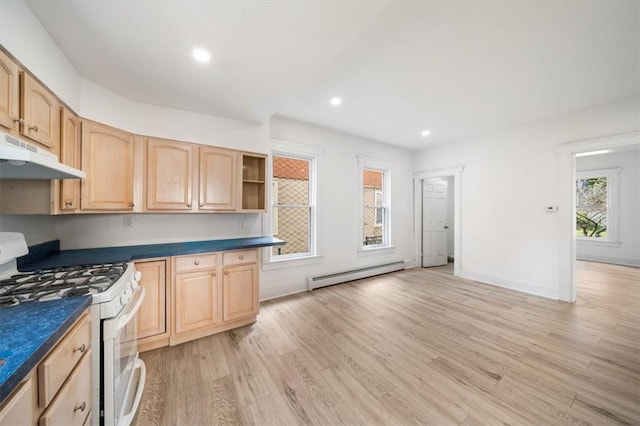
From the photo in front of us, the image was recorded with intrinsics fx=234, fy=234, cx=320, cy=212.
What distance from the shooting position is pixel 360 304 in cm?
335

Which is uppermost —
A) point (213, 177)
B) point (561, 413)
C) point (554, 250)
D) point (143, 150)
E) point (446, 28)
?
point (446, 28)

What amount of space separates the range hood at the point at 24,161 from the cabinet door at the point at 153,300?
1013 mm

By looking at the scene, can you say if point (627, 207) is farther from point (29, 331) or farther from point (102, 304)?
point (29, 331)

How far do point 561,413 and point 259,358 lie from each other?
2264 mm

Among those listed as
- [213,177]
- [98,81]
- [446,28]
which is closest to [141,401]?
[213,177]

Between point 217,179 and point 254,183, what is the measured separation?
1.79 ft

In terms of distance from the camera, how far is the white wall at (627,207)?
17.4 ft

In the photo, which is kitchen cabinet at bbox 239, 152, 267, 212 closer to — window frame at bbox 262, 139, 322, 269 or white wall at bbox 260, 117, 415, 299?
window frame at bbox 262, 139, 322, 269

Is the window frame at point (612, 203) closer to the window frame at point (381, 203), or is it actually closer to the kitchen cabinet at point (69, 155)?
the window frame at point (381, 203)

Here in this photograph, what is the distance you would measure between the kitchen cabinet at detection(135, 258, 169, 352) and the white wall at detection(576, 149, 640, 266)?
9.15 metres

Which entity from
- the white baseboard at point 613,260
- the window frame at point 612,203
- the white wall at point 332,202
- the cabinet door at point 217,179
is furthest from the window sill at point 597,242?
the cabinet door at point 217,179

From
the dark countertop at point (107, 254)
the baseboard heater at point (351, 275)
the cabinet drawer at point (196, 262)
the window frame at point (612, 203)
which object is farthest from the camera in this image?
the window frame at point (612, 203)

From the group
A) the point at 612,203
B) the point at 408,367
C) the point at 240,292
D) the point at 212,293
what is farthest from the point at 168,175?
the point at 612,203

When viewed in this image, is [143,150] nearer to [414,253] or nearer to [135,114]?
[135,114]
